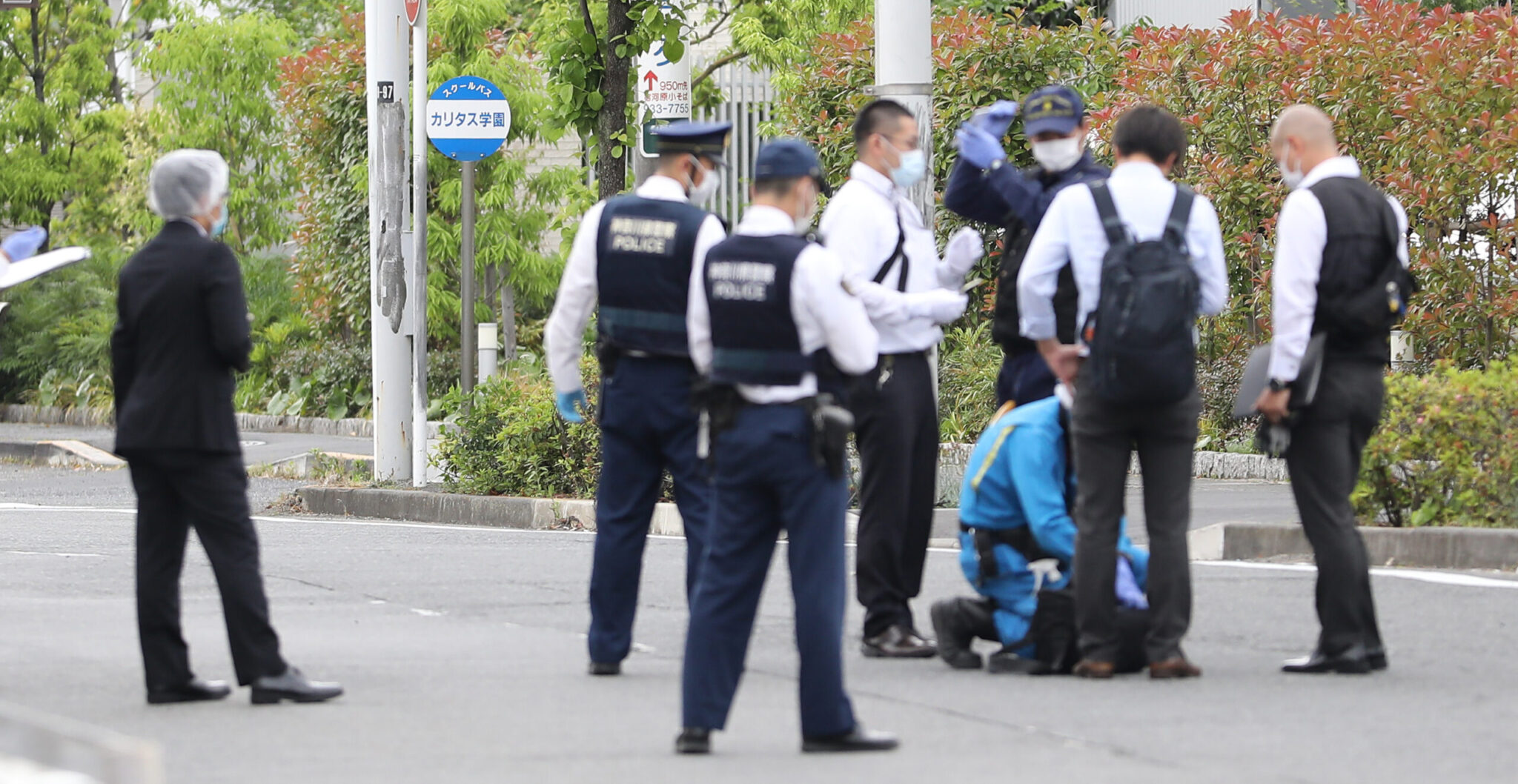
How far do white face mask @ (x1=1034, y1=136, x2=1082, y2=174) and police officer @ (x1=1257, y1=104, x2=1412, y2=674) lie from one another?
28.2 inches

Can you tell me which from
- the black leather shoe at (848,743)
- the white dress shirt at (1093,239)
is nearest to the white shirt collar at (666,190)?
the white dress shirt at (1093,239)

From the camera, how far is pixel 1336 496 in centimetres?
719

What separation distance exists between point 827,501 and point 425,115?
10.8 meters

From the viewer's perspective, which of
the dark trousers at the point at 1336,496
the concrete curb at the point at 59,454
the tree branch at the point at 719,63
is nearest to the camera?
the dark trousers at the point at 1336,496

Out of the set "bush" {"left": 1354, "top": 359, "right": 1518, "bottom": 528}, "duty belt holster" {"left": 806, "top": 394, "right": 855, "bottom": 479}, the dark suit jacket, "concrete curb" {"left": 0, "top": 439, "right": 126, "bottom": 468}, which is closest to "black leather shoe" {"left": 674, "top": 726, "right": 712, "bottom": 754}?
"duty belt holster" {"left": 806, "top": 394, "right": 855, "bottom": 479}

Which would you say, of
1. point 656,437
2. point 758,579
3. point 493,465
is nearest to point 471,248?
point 493,465

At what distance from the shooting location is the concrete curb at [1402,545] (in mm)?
9758

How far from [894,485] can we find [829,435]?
1.96 m

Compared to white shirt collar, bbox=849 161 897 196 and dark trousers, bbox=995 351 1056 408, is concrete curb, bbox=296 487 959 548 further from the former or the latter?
white shirt collar, bbox=849 161 897 196

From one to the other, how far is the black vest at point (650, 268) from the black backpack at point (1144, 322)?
1.33m

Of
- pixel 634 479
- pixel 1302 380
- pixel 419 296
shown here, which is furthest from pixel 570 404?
pixel 419 296

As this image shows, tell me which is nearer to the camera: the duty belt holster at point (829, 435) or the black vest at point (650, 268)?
the duty belt holster at point (829, 435)

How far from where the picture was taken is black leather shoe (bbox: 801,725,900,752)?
5848 millimetres

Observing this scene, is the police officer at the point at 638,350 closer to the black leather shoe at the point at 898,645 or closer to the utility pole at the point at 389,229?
the black leather shoe at the point at 898,645
